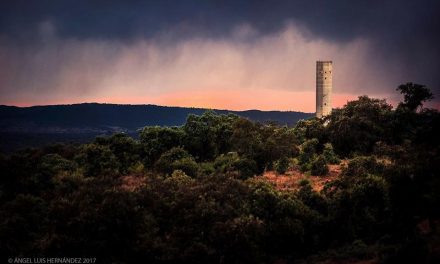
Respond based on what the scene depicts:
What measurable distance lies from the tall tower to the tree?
32976mm

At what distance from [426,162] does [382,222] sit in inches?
267

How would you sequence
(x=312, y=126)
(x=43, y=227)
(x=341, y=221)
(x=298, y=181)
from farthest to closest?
1. (x=312, y=126)
2. (x=298, y=181)
3. (x=341, y=221)
4. (x=43, y=227)

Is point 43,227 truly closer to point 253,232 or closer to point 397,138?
point 253,232

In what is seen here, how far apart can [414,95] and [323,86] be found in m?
35.0

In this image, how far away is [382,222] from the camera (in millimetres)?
37906

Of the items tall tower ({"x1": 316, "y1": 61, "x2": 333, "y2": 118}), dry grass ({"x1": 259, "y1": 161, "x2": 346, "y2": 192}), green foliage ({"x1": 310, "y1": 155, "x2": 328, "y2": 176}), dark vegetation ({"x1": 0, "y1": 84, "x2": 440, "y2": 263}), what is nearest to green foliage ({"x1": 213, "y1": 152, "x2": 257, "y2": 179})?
dark vegetation ({"x1": 0, "y1": 84, "x2": 440, "y2": 263})

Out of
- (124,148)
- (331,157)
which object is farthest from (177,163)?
(331,157)

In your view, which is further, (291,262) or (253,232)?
(291,262)

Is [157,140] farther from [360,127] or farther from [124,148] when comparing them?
[360,127]

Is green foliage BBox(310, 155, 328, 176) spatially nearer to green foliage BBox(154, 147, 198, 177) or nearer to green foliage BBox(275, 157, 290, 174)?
green foliage BBox(275, 157, 290, 174)

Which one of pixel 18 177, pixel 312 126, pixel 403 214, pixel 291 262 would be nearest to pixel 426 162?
pixel 403 214

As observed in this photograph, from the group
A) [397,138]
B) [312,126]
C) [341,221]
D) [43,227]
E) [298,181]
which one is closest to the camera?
[43,227]

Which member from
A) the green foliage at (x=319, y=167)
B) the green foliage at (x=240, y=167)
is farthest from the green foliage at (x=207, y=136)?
the green foliage at (x=319, y=167)

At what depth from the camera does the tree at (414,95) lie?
68.5 meters
